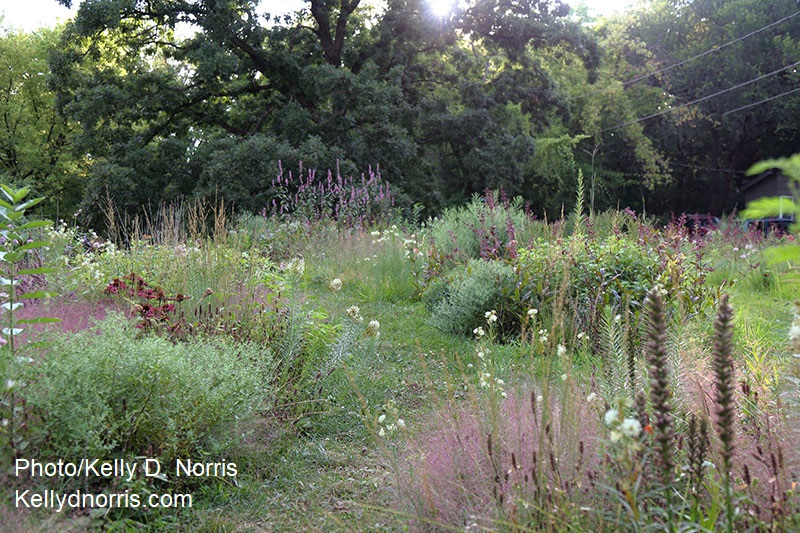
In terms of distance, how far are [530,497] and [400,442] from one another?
117cm

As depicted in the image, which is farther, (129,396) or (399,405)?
(399,405)

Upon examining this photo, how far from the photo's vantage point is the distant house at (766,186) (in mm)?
28812

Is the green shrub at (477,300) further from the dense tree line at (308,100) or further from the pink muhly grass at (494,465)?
the dense tree line at (308,100)

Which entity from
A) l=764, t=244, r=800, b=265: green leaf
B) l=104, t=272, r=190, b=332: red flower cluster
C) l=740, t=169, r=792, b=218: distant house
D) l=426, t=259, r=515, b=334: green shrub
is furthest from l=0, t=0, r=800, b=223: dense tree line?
l=764, t=244, r=800, b=265: green leaf

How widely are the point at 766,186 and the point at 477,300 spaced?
99.4 feet

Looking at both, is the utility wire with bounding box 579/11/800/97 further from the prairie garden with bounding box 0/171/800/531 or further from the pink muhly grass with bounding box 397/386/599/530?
the pink muhly grass with bounding box 397/386/599/530

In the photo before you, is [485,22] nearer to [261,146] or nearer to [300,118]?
[300,118]

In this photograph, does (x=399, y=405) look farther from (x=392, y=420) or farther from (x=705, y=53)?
(x=705, y=53)

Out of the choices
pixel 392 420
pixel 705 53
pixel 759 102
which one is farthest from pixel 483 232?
pixel 759 102

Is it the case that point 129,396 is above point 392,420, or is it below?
above

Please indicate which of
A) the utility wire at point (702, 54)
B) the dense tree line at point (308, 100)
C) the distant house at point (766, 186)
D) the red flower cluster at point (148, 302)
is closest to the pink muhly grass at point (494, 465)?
the red flower cluster at point (148, 302)

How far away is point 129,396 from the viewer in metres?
2.59

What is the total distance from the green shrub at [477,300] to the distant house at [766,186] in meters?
26.6

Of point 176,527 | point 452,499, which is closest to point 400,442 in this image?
point 452,499
